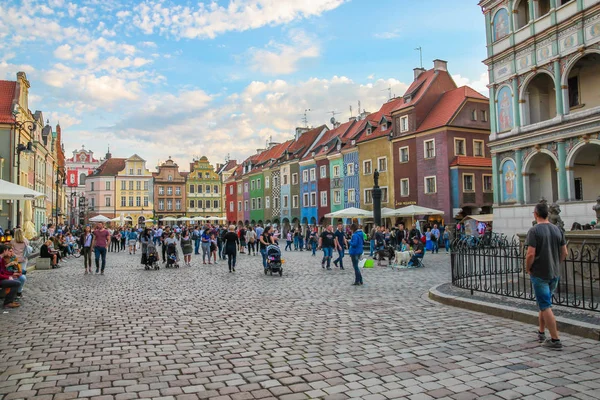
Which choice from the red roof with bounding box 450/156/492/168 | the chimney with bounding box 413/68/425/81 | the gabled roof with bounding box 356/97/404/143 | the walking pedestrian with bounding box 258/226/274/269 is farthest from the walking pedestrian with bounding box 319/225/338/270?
the chimney with bounding box 413/68/425/81

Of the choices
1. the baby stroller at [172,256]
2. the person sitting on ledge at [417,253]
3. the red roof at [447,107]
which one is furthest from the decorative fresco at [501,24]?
the baby stroller at [172,256]

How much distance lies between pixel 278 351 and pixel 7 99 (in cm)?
4469

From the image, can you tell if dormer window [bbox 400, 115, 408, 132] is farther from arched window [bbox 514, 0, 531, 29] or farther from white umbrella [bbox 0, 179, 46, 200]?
white umbrella [bbox 0, 179, 46, 200]

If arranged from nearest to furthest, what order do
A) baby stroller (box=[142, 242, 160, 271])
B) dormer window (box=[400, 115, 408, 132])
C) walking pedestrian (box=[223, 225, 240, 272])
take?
walking pedestrian (box=[223, 225, 240, 272])
baby stroller (box=[142, 242, 160, 271])
dormer window (box=[400, 115, 408, 132])

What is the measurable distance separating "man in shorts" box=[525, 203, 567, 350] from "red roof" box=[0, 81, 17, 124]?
43.0m

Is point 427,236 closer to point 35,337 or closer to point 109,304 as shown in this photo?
point 109,304

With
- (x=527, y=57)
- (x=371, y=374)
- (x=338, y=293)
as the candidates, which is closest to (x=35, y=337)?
(x=371, y=374)

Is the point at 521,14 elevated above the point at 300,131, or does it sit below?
below

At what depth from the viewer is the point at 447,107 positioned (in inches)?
1533

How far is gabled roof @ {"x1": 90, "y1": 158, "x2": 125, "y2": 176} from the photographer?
87438 mm

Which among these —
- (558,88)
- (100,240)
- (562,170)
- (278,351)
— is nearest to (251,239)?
(100,240)

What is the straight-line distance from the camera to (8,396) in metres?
4.62

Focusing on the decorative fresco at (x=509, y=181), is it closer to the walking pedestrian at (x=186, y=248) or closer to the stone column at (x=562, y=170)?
the stone column at (x=562, y=170)

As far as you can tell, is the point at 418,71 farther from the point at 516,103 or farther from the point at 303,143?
the point at 303,143
